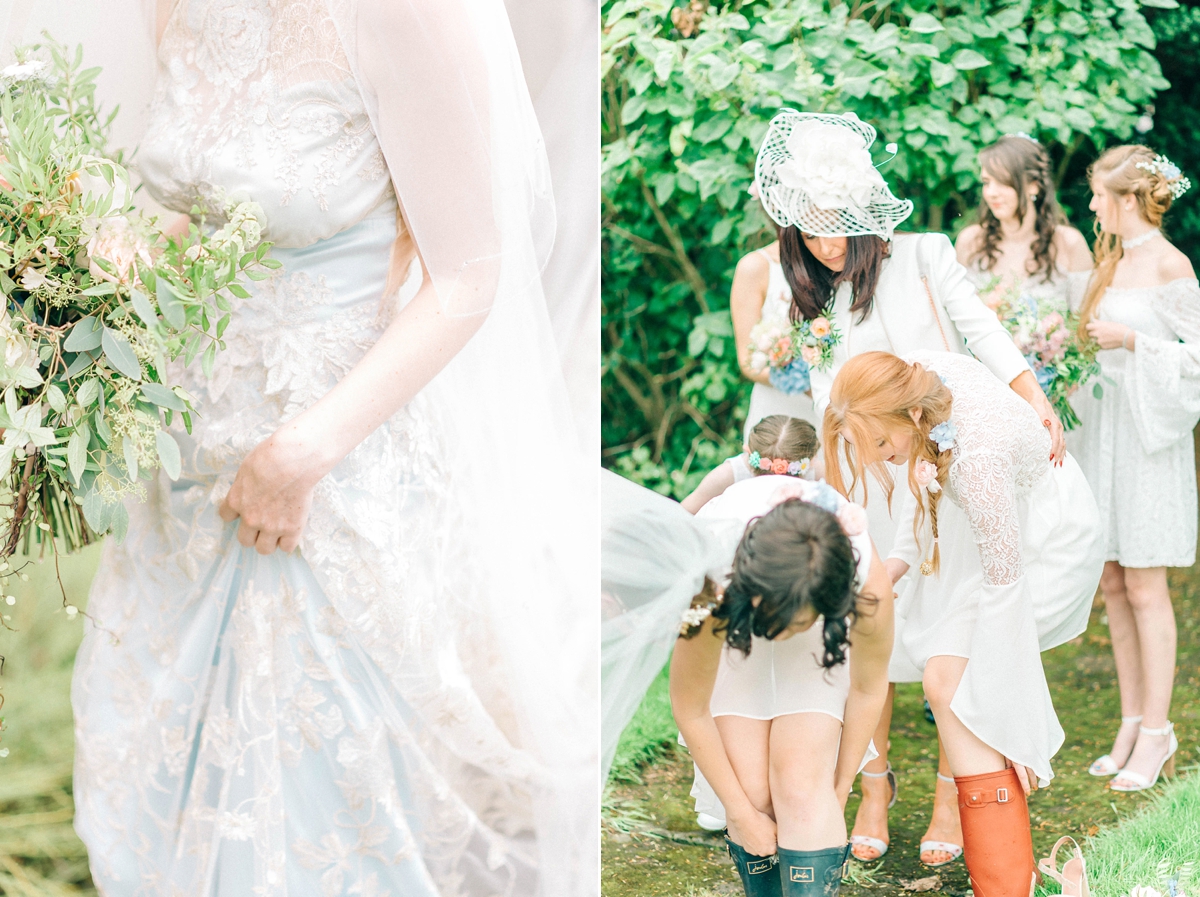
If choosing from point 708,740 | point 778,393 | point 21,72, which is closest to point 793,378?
point 778,393

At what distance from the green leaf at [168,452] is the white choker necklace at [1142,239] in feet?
5.48

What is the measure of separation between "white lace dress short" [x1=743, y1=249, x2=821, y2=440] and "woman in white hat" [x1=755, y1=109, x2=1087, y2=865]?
20mm

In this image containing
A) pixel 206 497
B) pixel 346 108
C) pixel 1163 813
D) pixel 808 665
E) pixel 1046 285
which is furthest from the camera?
pixel 1163 813

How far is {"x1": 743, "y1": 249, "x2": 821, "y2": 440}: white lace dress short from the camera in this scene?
176 centimetres

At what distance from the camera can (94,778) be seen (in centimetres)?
141

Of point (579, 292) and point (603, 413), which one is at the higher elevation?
point (579, 292)

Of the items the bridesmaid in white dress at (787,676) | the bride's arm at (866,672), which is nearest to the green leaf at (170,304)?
the bridesmaid in white dress at (787,676)

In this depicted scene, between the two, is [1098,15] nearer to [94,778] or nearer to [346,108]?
[346,108]

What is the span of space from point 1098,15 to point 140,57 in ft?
5.42

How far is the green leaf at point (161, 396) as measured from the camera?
124cm

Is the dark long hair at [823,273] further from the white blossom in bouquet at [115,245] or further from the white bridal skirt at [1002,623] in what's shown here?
the white blossom in bouquet at [115,245]

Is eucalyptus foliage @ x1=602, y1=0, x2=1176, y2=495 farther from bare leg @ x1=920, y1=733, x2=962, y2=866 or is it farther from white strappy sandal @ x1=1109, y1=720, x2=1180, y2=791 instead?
white strappy sandal @ x1=1109, y1=720, x2=1180, y2=791

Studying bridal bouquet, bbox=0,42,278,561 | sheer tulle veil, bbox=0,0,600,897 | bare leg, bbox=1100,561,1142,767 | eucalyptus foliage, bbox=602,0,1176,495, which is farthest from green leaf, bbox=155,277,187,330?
bare leg, bbox=1100,561,1142,767

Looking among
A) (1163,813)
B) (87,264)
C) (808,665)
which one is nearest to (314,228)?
(87,264)
